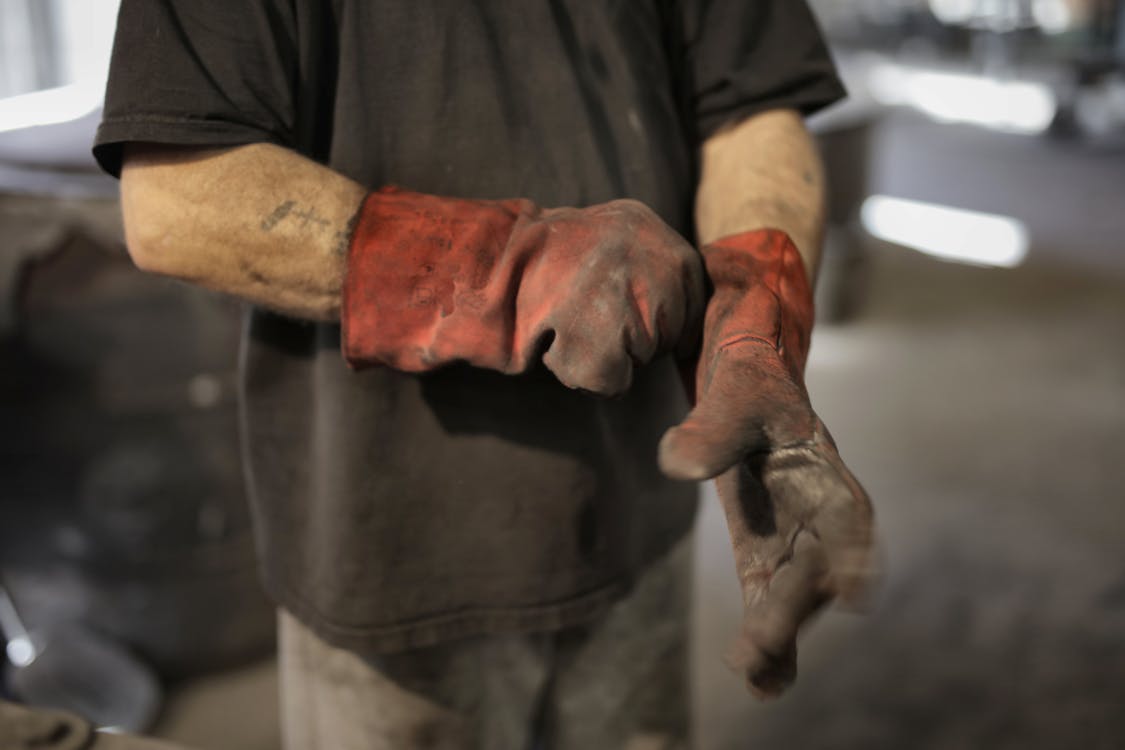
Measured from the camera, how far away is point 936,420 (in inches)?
106

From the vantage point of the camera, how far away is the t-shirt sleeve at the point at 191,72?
0.66 meters

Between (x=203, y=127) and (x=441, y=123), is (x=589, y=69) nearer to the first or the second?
(x=441, y=123)

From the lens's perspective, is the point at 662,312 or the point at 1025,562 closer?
the point at 662,312

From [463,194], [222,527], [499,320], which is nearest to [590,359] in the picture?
[499,320]

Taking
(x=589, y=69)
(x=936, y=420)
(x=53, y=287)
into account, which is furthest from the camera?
(x=936, y=420)

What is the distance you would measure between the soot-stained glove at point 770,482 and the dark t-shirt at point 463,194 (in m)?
0.17

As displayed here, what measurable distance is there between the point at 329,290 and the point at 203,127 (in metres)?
0.13

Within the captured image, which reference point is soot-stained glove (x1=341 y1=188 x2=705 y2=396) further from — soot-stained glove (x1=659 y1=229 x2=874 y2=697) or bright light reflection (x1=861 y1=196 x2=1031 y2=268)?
bright light reflection (x1=861 y1=196 x2=1031 y2=268)

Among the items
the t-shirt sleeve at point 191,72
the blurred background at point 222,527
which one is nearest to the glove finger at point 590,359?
the t-shirt sleeve at point 191,72

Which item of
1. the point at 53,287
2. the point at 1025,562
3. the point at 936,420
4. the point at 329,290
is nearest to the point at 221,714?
the point at 53,287

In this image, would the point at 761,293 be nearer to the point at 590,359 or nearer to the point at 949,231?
the point at 590,359

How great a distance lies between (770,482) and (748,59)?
1.46ft

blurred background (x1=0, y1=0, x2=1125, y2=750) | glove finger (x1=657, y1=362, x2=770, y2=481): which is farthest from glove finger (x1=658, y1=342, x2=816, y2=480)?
blurred background (x1=0, y1=0, x2=1125, y2=750)

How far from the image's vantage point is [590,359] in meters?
0.66
